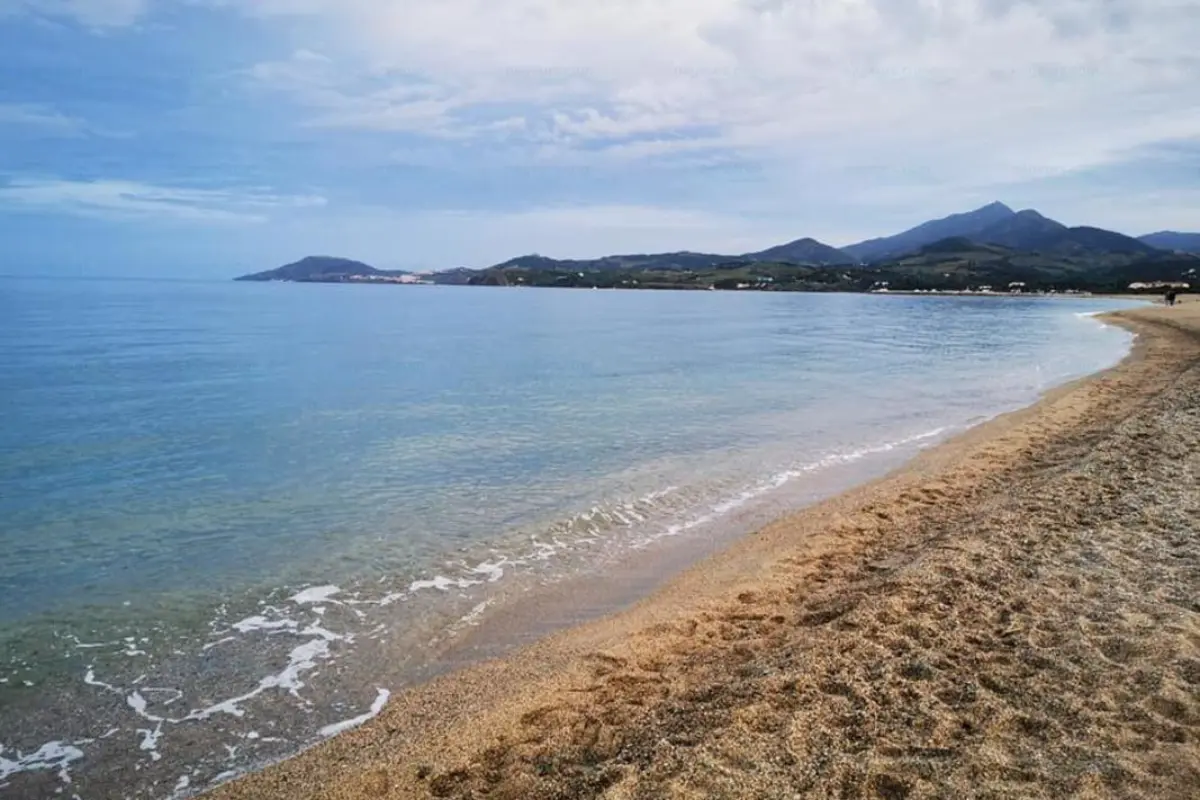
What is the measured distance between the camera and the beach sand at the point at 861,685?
502 centimetres

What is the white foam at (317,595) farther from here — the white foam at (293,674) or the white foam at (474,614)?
the white foam at (474,614)

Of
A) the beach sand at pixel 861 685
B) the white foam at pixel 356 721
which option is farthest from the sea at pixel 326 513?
the beach sand at pixel 861 685

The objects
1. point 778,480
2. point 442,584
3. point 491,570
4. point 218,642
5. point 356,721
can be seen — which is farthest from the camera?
point 778,480

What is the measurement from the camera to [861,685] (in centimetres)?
620

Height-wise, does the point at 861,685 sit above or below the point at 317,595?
above

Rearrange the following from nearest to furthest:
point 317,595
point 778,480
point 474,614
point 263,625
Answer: point 263,625
point 474,614
point 317,595
point 778,480

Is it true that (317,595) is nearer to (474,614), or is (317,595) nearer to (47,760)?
(474,614)

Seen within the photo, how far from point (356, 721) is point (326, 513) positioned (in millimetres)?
7150

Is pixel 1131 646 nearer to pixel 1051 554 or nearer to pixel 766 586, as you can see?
pixel 1051 554

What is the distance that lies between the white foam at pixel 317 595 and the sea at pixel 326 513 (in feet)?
0.18

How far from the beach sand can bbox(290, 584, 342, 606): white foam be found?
3.05 m

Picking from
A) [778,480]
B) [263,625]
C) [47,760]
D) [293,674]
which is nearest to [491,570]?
[263,625]

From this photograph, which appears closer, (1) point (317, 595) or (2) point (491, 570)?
(1) point (317, 595)

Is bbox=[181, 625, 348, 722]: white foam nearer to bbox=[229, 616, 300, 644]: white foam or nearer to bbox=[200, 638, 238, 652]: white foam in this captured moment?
bbox=[229, 616, 300, 644]: white foam
